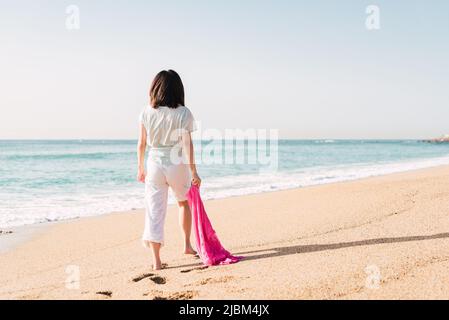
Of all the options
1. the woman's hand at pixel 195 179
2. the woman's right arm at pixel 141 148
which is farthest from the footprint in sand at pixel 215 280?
the woman's right arm at pixel 141 148

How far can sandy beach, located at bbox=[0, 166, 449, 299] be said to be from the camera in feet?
11.2

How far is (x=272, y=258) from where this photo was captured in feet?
14.6

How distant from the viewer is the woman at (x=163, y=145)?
436 cm

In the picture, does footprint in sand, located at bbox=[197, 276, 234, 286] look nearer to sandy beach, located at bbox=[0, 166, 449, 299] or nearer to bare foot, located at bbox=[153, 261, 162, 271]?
sandy beach, located at bbox=[0, 166, 449, 299]

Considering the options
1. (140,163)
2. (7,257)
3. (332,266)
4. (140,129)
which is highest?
(140,129)

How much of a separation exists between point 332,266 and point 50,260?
3.51 metres

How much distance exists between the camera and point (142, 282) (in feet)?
12.8

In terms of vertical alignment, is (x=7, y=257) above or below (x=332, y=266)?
below

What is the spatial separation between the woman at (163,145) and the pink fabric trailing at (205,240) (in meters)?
0.23

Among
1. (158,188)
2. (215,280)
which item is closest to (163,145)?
(158,188)
